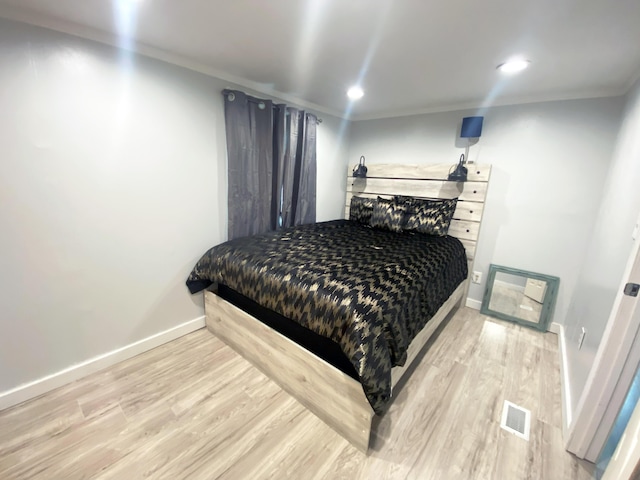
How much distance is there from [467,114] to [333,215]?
1.82 meters

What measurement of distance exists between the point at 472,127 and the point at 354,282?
2134mm

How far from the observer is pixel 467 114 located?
2574 mm

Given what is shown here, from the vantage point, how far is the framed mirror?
233 cm

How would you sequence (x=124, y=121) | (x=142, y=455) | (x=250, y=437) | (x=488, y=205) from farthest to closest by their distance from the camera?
(x=488, y=205) → (x=124, y=121) → (x=250, y=437) → (x=142, y=455)

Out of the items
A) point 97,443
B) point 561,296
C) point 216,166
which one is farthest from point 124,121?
point 561,296

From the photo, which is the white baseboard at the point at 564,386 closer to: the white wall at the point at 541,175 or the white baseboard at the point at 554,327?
the white baseboard at the point at 554,327

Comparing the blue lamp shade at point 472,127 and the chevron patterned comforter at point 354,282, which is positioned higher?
the blue lamp shade at point 472,127

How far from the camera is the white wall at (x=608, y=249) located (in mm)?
1300

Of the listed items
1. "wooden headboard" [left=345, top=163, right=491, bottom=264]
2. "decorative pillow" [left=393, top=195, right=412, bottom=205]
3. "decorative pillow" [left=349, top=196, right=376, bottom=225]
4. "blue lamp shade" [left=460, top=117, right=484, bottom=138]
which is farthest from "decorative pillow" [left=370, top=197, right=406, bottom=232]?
"blue lamp shade" [left=460, top=117, right=484, bottom=138]

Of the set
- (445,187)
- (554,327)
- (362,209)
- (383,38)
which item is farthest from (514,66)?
(554,327)

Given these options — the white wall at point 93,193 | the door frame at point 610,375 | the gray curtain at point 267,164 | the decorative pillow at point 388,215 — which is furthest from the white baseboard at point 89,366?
the door frame at point 610,375

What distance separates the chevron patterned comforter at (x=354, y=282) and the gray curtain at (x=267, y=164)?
28 cm

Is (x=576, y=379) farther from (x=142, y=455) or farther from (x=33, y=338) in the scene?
(x=33, y=338)

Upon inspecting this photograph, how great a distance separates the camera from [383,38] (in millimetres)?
1433
